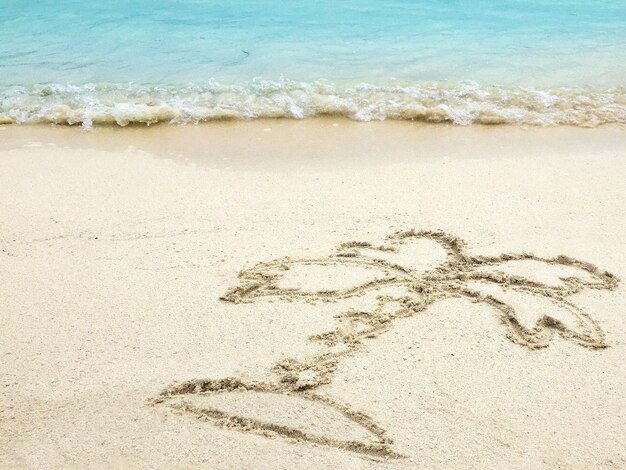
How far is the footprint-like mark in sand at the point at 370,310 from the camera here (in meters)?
2.24

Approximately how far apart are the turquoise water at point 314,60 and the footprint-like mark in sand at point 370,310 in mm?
2504

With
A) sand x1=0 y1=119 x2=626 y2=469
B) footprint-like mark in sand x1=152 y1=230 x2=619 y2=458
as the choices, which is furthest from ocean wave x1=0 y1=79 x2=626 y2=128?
footprint-like mark in sand x1=152 y1=230 x2=619 y2=458

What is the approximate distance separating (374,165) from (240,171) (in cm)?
104

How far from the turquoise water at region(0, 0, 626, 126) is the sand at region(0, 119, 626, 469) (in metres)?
1.15

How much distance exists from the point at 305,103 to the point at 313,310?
129 inches

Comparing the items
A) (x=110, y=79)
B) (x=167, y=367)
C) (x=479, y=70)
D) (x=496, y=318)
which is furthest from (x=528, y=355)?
(x=110, y=79)

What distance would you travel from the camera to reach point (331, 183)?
403 centimetres

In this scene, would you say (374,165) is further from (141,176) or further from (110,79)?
(110,79)

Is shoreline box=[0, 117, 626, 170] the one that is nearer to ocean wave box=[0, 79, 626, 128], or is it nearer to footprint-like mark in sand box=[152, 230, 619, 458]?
ocean wave box=[0, 79, 626, 128]

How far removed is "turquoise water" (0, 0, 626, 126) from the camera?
5488 mm

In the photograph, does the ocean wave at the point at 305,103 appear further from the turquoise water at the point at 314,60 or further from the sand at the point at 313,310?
the sand at the point at 313,310

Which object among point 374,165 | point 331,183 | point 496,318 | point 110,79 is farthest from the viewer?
point 110,79

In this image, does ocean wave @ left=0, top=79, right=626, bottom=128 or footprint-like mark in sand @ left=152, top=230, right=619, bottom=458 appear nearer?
footprint-like mark in sand @ left=152, top=230, right=619, bottom=458

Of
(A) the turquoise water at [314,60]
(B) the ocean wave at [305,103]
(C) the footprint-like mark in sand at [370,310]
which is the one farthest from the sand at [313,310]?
(A) the turquoise water at [314,60]
